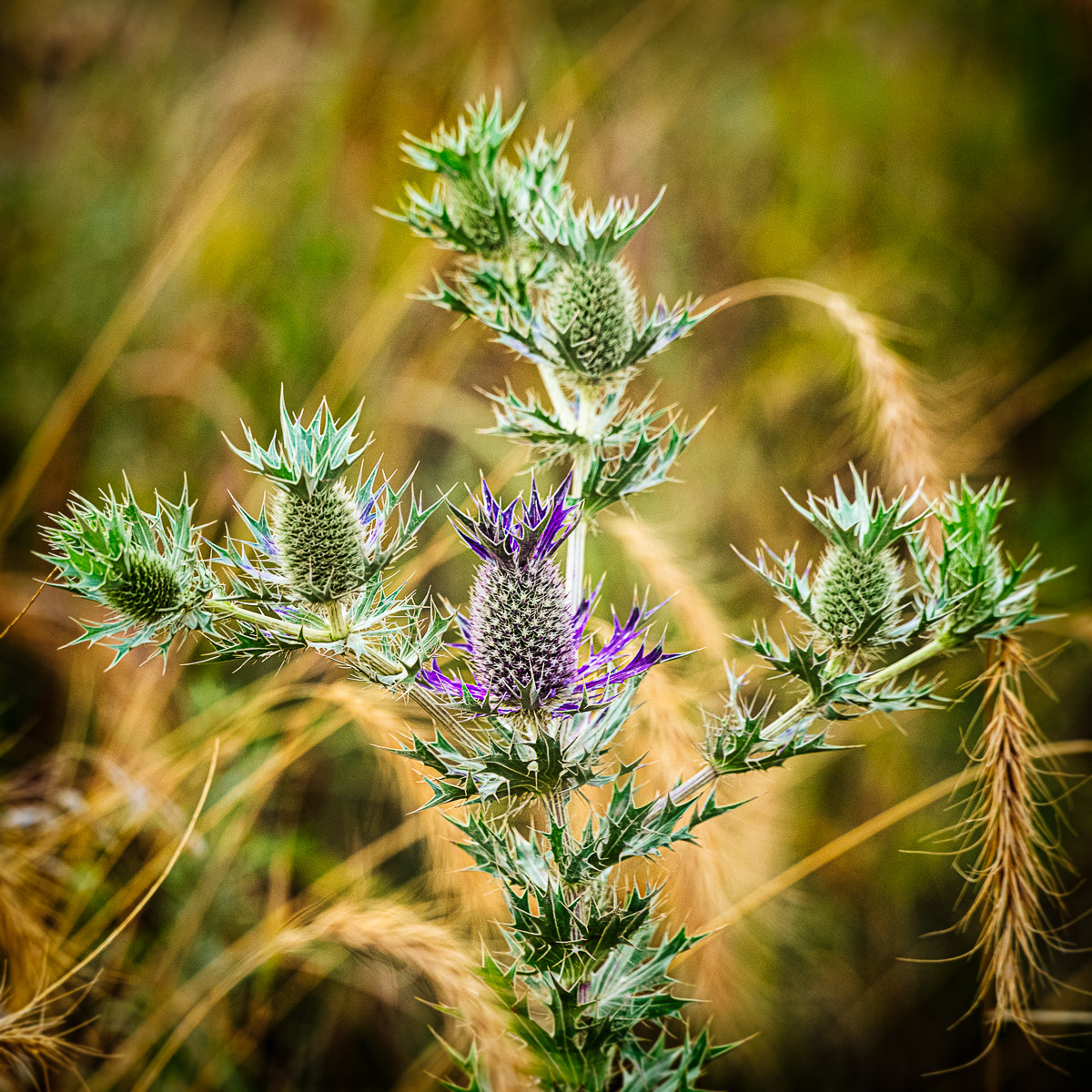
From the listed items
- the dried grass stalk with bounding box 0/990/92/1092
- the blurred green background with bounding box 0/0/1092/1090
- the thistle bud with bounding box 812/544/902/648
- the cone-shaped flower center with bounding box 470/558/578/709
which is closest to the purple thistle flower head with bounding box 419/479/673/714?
the cone-shaped flower center with bounding box 470/558/578/709

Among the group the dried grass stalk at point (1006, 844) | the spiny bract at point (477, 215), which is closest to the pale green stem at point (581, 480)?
the spiny bract at point (477, 215)

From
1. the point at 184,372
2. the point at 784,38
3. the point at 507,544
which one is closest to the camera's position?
the point at 507,544

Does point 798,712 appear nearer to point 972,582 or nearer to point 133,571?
point 972,582

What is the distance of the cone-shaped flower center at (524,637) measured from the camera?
0.90 m

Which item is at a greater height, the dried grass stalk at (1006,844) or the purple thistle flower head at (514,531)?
the purple thistle flower head at (514,531)

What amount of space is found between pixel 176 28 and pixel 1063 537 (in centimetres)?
375

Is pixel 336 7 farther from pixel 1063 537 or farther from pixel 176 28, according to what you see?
pixel 1063 537

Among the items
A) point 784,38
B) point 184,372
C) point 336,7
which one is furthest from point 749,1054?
point 336,7

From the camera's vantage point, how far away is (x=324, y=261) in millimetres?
2668

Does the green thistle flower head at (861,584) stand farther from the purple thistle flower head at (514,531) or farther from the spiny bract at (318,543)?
the spiny bract at (318,543)

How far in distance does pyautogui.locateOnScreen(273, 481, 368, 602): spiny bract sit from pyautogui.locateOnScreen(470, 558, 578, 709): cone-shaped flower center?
0.15m

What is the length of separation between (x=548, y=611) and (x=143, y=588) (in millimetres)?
438

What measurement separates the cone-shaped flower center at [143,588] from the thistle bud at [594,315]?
0.57 m

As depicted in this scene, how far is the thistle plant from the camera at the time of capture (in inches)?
35.1
